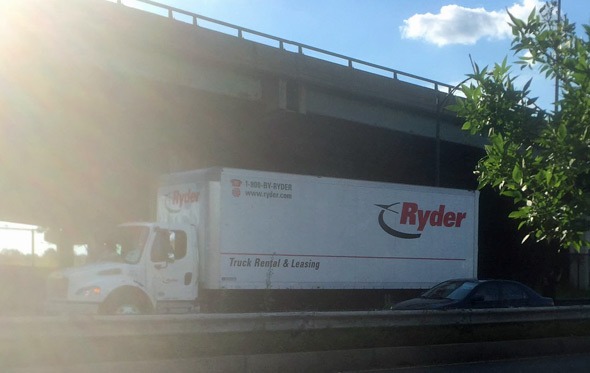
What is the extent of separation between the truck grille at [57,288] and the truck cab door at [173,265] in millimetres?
1583

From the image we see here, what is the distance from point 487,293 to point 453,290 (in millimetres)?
713

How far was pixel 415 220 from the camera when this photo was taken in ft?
66.6

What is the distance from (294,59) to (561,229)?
19.5 meters

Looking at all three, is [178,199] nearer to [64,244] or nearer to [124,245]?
[124,245]

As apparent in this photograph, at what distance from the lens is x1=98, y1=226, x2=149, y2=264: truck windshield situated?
47.8 feet

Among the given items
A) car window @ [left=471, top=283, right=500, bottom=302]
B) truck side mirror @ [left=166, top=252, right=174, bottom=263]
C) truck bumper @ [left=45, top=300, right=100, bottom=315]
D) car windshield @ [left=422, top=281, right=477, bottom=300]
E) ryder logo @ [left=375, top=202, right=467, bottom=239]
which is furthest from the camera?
ryder logo @ [left=375, top=202, right=467, bottom=239]

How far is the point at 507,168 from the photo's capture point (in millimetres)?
10430

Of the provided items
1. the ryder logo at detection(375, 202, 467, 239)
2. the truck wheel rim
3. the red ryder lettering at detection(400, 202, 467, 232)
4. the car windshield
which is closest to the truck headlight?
the truck wheel rim

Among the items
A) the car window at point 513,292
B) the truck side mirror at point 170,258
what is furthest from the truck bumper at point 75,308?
the car window at point 513,292

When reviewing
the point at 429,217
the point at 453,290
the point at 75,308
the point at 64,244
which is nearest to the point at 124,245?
the point at 75,308

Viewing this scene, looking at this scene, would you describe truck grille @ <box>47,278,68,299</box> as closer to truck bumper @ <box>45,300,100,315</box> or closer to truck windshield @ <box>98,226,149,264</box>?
truck bumper @ <box>45,300,100,315</box>

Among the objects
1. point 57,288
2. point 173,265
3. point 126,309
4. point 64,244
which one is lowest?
point 64,244

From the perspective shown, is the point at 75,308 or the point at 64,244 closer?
the point at 75,308

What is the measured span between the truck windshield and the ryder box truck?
0.09ft
